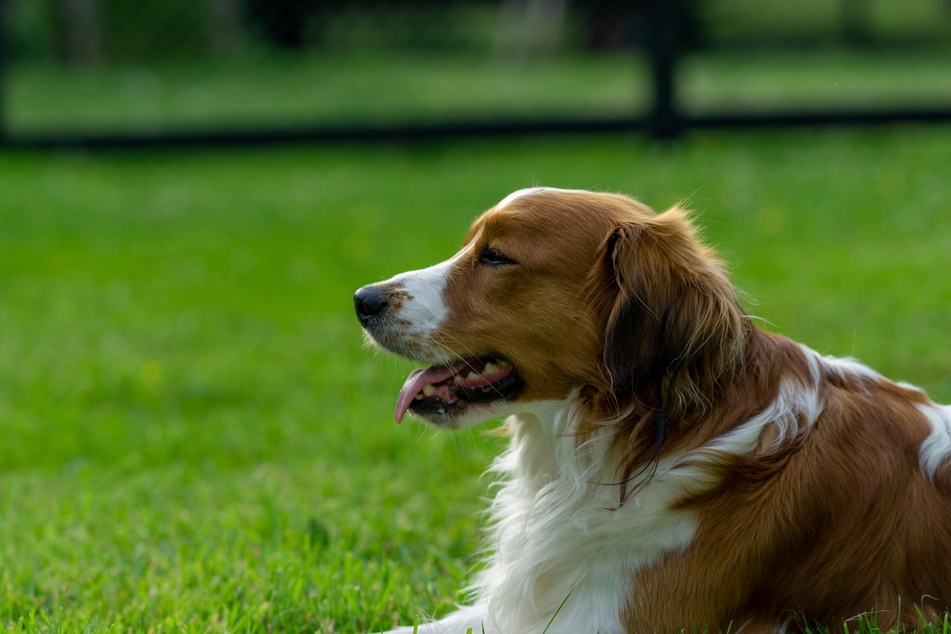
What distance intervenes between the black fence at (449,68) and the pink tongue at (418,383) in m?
9.52

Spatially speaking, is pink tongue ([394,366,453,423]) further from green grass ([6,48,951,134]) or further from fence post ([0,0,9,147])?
fence post ([0,0,9,147])

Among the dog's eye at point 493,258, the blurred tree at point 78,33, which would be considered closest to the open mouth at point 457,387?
the dog's eye at point 493,258

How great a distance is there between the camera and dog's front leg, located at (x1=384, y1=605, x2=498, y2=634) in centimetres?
306

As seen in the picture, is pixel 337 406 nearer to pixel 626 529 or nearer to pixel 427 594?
pixel 427 594

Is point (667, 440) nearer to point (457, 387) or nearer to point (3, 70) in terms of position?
point (457, 387)

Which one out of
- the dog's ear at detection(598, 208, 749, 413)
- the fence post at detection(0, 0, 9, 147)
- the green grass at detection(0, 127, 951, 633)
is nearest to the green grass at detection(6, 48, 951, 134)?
the fence post at detection(0, 0, 9, 147)

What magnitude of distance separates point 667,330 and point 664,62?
32.2 feet

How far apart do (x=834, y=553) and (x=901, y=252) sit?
18.7 ft

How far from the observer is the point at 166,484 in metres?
4.71

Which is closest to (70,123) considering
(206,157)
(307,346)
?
(206,157)

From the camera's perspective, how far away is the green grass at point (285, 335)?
3.60m

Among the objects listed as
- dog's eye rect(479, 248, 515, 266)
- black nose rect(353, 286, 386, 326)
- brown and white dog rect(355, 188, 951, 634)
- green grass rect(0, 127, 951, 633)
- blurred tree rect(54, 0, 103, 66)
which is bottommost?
green grass rect(0, 127, 951, 633)

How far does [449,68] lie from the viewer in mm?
13828

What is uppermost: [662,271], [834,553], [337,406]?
[662,271]
